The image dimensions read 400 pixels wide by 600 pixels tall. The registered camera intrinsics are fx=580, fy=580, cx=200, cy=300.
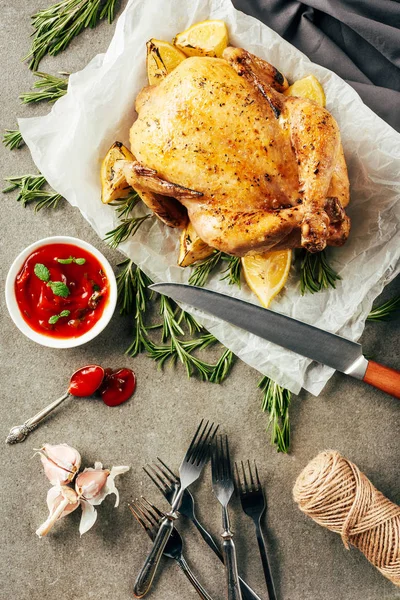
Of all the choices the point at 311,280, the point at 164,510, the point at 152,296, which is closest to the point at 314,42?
the point at 311,280

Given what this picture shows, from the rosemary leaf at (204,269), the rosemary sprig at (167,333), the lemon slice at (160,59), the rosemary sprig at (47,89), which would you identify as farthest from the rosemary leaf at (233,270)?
the rosemary sprig at (47,89)

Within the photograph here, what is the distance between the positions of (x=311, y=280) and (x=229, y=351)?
367mm

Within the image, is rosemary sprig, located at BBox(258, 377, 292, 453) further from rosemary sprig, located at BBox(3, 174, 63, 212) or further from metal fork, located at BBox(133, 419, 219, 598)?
rosemary sprig, located at BBox(3, 174, 63, 212)

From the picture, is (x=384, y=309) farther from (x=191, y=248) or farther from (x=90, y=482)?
(x=90, y=482)

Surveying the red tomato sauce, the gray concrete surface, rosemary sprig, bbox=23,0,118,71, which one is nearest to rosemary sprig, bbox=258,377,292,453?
the gray concrete surface

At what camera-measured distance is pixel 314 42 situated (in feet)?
6.18

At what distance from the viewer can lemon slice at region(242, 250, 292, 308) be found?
183cm

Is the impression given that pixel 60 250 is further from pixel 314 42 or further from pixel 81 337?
pixel 314 42

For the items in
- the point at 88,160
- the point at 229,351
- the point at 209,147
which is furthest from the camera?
the point at 229,351

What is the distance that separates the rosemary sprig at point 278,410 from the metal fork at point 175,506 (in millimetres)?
194

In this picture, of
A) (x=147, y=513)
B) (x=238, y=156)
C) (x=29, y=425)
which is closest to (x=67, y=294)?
(x=29, y=425)

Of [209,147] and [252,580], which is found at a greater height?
[209,147]

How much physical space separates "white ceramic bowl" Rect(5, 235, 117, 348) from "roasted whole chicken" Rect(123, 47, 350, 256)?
0.34 metres

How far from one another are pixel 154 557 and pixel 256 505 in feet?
1.24
